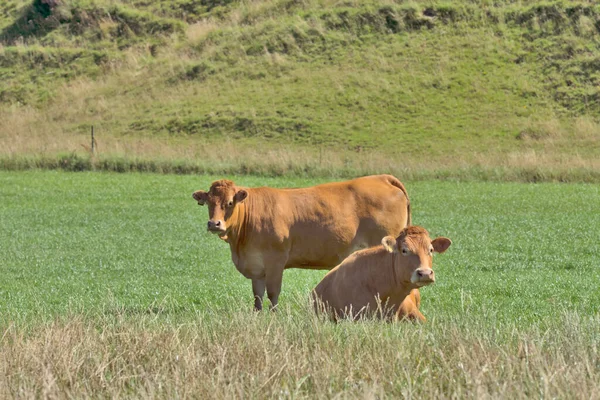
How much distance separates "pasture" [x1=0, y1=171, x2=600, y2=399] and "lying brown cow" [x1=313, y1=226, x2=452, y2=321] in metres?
0.45

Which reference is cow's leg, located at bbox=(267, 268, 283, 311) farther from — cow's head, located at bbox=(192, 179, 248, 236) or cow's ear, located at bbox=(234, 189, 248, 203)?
cow's ear, located at bbox=(234, 189, 248, 203)

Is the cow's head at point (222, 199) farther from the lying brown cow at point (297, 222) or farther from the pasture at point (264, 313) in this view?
the pasture at point (264, 313)

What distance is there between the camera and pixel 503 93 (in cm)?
3900

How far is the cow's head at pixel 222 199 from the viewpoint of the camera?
1204 centimetres

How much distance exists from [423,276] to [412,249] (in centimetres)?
48

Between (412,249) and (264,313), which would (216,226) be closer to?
(264,313)

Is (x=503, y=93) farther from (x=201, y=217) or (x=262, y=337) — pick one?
(x=262, y=337)

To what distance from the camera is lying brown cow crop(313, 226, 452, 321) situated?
→ 33.0 feet

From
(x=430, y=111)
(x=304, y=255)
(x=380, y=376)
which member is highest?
(x=380, y=376)

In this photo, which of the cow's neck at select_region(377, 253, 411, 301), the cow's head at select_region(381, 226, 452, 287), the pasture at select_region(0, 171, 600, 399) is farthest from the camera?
the cow's neck at select_region(377, 253, 411, 301)

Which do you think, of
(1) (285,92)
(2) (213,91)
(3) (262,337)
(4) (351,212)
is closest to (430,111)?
(1) (285,92)

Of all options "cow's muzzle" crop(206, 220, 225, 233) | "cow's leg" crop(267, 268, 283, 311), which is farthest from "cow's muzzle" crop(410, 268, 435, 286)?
"cow's muzzle" crop(206, 220, 225, 233)

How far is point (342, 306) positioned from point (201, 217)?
42.7 ft

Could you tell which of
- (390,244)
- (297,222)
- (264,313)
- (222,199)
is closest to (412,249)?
(390,244)
